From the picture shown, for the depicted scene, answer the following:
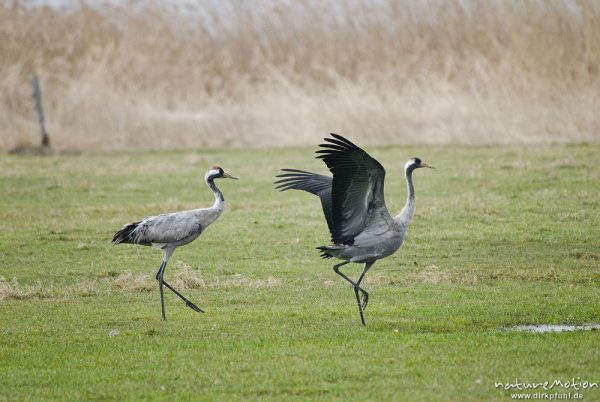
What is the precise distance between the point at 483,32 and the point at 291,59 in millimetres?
4988

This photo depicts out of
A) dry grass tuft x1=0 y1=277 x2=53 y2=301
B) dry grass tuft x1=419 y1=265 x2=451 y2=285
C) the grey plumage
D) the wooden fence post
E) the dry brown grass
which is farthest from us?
the wooden fence post

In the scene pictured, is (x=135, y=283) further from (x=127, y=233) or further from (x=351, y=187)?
(x=351, y=187)

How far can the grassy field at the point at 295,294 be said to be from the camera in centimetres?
702

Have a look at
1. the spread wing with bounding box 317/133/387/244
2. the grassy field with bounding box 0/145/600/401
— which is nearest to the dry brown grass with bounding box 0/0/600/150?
the grassy field with bounding box 0/145/600/401

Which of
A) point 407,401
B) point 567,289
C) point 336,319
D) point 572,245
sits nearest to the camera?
point 407,401

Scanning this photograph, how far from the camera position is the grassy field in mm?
7023

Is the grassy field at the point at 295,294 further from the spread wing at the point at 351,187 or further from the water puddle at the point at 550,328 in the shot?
the spread wing at the point at 351,187

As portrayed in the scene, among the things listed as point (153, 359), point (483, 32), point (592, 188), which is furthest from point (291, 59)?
point (153, 359)

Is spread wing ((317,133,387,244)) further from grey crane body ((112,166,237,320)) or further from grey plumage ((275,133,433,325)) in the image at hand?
grey crane body ((112,166,237,320))

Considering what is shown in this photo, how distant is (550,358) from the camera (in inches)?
287

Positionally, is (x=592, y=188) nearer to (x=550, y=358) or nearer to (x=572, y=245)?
(x=572, y=245)

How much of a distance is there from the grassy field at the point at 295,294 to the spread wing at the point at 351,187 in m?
0.84

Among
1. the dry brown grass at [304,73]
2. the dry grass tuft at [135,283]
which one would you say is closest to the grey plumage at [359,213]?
the dry grass tuft at [135,283]

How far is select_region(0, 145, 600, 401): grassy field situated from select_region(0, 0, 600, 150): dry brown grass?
3.56 metres
